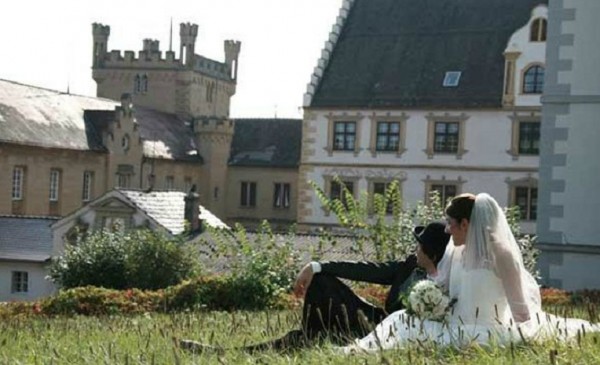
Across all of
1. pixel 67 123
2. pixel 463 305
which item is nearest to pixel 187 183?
pixel 67 123

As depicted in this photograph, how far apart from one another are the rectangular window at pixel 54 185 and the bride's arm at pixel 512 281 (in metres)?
48.2

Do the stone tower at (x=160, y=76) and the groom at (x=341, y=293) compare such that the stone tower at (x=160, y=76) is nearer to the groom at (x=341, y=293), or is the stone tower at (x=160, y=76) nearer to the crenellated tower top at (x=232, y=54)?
the crenellated tower top at (x=232, y=54)

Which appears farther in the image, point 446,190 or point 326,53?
point 326,53

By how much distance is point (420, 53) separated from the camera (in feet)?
163

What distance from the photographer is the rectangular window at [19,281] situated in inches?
1615

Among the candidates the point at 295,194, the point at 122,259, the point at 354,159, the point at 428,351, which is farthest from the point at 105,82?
the point at 428,351

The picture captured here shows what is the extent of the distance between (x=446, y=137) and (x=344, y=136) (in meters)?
4.87

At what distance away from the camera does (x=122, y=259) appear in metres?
25.7

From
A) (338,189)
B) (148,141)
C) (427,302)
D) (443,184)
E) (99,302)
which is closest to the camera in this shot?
(427,302)

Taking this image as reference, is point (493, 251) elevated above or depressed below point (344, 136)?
below

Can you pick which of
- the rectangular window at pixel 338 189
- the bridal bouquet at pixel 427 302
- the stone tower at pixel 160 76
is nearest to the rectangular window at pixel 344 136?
the rectangular window at pixel 338 189

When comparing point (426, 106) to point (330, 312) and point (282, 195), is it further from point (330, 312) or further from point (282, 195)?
point (330, 312)

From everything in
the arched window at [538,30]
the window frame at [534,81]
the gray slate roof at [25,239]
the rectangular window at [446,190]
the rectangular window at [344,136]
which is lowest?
the gray slate roof at [25,239]

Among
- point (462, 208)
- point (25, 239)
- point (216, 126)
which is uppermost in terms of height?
point (216, 126)
